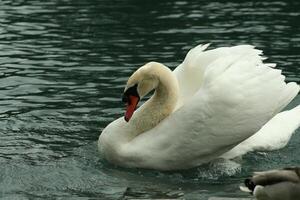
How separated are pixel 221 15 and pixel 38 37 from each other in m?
5.09

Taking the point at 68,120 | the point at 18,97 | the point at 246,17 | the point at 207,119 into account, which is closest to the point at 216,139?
the point at 207,119

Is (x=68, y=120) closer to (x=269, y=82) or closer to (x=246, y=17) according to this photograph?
(x=269, y=82)

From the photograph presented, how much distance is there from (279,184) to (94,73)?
314 inches

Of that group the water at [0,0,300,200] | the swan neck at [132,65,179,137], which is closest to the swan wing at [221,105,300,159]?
the water at [0,0,300,200]

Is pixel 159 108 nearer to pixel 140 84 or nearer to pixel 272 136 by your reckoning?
pixel 140 84

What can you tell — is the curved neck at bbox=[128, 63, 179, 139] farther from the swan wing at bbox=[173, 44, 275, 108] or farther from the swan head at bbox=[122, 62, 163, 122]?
the swan wing at bbox=[173, 44, 275, 108]

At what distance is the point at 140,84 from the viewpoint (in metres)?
10.3

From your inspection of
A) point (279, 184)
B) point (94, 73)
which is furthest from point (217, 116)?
point (94, 73)

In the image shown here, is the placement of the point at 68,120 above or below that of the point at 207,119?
below

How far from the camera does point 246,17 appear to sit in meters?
21.4

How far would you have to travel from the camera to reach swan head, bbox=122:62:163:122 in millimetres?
10281

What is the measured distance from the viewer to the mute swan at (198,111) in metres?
9.63

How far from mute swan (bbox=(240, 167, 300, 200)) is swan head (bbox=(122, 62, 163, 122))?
2547 mm

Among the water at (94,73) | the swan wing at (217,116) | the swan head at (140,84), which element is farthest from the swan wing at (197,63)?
the water at (94,73)
